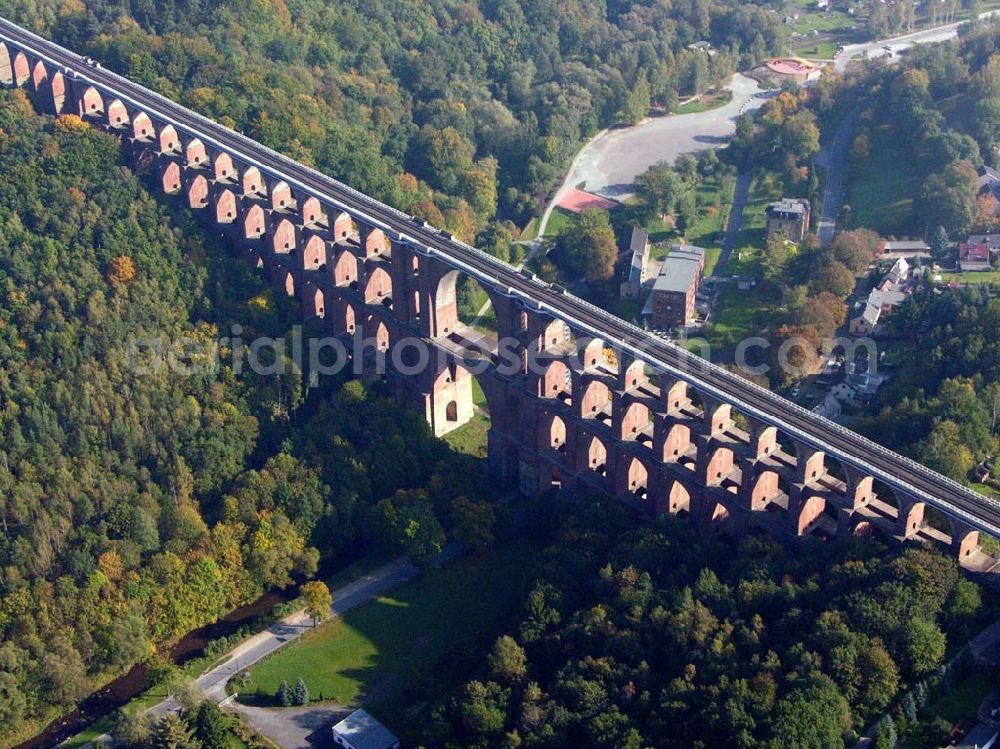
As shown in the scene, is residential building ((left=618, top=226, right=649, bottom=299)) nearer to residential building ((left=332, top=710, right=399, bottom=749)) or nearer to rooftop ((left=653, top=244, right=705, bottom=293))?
rooftop ((left=653, top=244, right=705, bottom=293))

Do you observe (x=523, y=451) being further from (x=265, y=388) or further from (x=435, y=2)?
(x=435, y=2)

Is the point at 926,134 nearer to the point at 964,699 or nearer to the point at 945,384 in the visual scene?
the point at 945,384

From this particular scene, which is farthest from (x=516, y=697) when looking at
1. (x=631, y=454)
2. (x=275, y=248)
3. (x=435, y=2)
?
(x=435, y=2)

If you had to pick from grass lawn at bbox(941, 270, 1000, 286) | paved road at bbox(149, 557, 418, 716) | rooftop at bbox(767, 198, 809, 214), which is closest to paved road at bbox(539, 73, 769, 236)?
rooftop at bbox(767, 198, 809, 214)

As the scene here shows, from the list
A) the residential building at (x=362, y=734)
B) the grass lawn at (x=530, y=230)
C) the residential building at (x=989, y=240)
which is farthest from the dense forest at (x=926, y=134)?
the residential building at (x=362, y=734)

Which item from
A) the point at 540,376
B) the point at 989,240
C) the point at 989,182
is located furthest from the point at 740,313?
the point at 989,182
